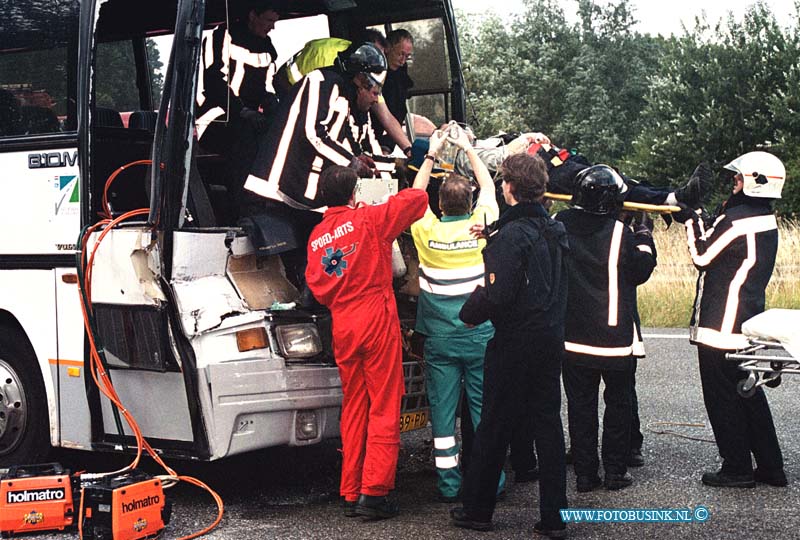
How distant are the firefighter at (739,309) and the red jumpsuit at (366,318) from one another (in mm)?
1895

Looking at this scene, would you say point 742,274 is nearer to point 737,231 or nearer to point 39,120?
point 737,231

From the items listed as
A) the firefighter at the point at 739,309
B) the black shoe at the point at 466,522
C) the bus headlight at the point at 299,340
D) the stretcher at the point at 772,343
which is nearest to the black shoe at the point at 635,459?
the firefighter at the point at 739,309

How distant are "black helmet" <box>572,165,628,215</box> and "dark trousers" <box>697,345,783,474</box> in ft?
3.49

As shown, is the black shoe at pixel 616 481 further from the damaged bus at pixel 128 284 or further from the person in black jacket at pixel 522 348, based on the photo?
the damaged bus at pixel 128 284

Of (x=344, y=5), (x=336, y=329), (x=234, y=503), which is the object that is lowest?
(x=234, y=503)

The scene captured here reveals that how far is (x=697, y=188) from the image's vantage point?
6.61 metres

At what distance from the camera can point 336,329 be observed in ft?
19.2

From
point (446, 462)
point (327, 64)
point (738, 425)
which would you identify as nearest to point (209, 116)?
point (327, 64)

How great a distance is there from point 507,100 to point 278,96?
33643mm

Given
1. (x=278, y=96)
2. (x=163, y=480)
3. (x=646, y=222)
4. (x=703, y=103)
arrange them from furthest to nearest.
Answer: (x=703, y=103) → (x=278, y=96) → (x=646, y=222) → (x=163, y=480)

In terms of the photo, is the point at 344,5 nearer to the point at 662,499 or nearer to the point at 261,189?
the point at 261,189

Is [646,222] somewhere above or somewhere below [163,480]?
above

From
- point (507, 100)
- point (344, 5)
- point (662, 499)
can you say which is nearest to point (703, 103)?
point (507, 100)

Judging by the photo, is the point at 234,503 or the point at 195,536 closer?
the point at 195,536
